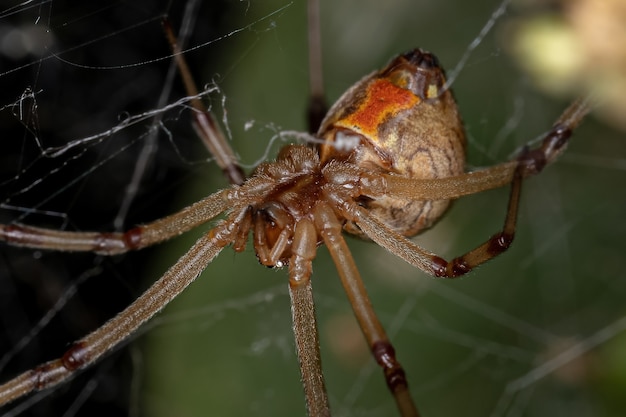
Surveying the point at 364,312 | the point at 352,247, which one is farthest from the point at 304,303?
the point at 352,247

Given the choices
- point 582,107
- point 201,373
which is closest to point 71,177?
point 201,373

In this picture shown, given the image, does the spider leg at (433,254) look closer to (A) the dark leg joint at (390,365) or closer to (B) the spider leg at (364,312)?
(B) the spider leg at (364,312)

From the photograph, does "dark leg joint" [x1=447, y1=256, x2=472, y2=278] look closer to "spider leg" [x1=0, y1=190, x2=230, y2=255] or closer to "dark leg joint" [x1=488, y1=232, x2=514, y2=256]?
"dark leg joint" [x1=488, y1=232, x2=514, y2=256]

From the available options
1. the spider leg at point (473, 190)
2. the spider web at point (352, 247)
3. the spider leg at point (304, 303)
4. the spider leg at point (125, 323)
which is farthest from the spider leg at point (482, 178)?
the spider web at point (352, 247)

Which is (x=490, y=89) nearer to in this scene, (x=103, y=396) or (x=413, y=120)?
(x=413, y=120)

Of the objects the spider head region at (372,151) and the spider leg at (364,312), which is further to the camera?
the spider head region at (372,151)

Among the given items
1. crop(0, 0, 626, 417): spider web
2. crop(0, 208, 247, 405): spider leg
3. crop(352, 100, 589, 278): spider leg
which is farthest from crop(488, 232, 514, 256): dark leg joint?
crop(0, 0, 626, 417): spider web

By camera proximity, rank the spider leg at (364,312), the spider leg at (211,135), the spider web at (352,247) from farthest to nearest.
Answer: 1. the spider web at (352,247)
2. the spider leg at (211,135)
3. the spider leg at (364,312)
